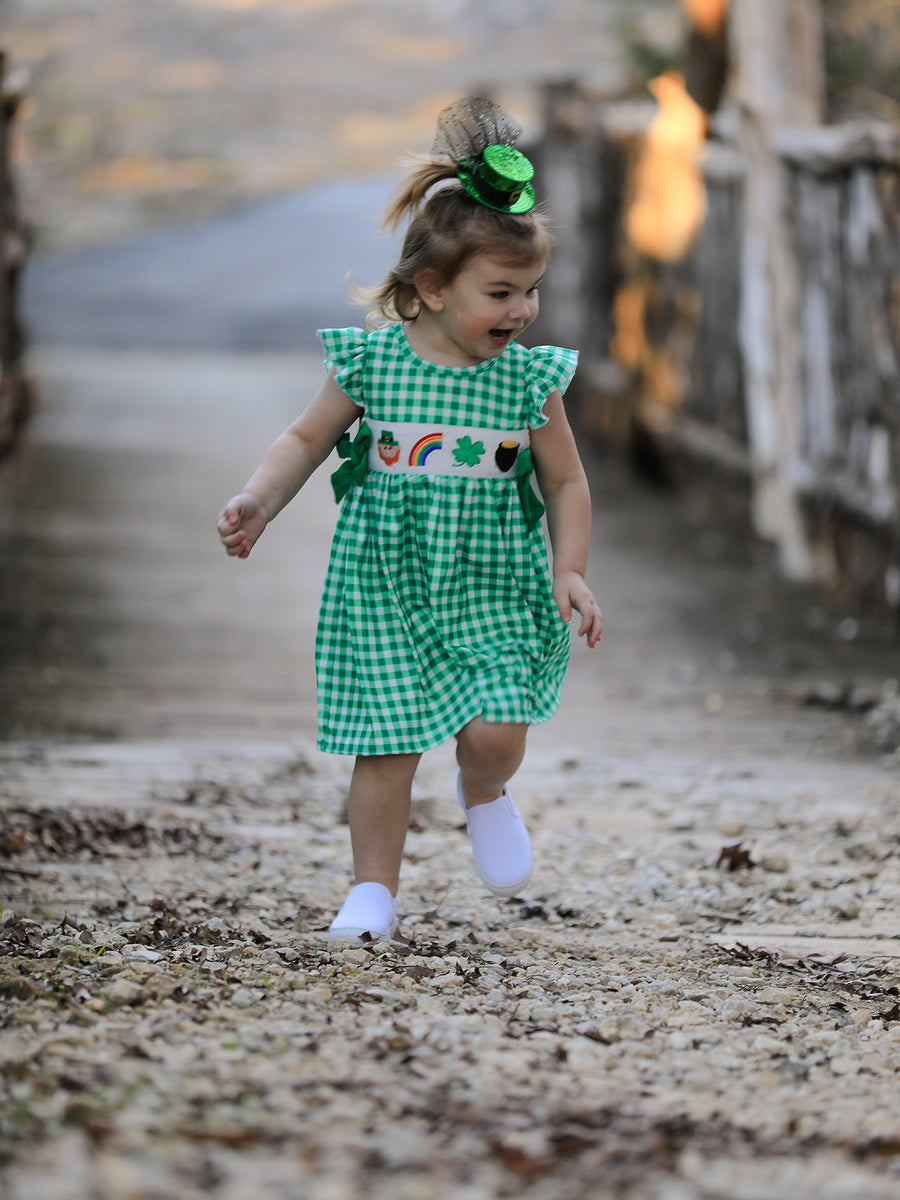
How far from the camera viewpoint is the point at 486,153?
9.80 ft

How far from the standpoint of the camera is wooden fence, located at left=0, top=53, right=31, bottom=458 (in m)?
8.21

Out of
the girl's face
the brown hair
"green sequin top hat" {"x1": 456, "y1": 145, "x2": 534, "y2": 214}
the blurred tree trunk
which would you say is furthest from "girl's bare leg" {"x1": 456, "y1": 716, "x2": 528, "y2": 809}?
the blurred tree trunk

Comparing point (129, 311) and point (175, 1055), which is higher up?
point (129, 311)

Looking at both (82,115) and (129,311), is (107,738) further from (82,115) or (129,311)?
(82,115)

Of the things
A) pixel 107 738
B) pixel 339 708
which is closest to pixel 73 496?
pixel 107 738

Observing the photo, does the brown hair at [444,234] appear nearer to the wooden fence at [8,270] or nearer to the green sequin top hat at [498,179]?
the green sequin top hat at [498,179]

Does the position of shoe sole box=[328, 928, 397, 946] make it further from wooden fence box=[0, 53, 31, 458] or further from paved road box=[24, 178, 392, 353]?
Answer: paved road box=[24, 178, 392, 353]

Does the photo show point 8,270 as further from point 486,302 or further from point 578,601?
point 578,601

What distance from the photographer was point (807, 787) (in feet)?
14.2

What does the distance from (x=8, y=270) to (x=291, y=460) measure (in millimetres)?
5910

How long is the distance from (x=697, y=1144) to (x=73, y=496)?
23.6 ft

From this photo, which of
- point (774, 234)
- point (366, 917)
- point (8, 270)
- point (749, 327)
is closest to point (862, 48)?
point (749, 327)

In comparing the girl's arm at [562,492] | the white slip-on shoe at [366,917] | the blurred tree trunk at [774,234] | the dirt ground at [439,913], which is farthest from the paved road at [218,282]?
the white slip-on shoe at [366,917]

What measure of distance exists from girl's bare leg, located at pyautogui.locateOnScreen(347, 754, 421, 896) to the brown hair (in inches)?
34.1
